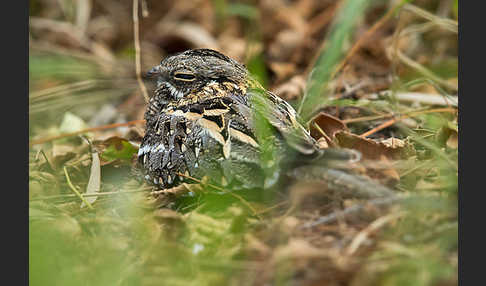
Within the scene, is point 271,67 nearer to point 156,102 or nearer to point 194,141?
point 156,102

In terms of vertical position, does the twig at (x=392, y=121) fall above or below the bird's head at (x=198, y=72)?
below

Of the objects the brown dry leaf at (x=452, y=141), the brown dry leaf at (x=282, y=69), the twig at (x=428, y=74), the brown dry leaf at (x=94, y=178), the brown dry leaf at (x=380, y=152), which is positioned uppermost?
the twig at (x=428, y=74)

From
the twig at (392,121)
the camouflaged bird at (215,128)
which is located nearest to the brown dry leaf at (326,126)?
the twig at (392,121)

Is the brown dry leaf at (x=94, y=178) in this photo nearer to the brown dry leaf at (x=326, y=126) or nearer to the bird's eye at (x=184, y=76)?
the bird's eye at (x=184, y=76)

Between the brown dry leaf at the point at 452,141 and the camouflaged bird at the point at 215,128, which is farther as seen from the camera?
the brown dry leaf at the point at 452,141

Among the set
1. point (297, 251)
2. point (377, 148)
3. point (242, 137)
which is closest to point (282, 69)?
point (377, 148)

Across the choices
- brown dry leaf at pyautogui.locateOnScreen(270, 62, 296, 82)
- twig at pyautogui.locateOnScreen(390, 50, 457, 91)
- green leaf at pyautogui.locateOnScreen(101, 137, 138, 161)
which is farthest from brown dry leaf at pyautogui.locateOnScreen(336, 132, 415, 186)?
brown dry leaf at pyautogui.locateOnScreen(270, 62, 296, 82)

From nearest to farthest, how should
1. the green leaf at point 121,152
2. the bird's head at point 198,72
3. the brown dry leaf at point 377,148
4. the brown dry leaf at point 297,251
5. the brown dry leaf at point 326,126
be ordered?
the brown dry leaf at point 297,251 < the brown dry leaf at point 377,148 < the bird's head at point 198,72 < the brown dry leaf at point 326,126 < the green leaf at point 121,152

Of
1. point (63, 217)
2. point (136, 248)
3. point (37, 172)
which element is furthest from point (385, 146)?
point (37, 172)
